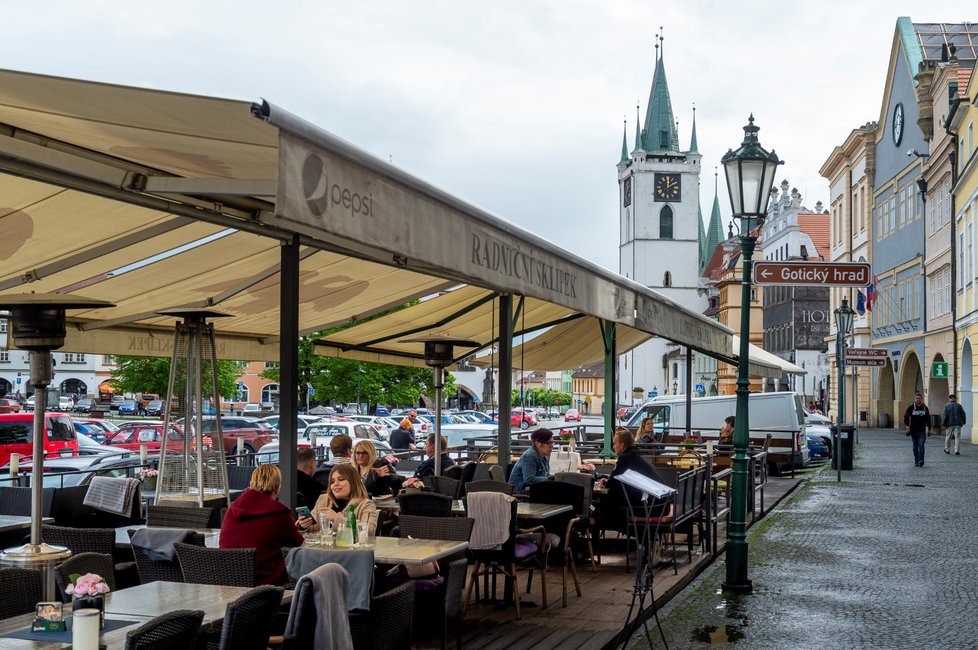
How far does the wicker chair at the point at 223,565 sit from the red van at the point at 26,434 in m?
23.7

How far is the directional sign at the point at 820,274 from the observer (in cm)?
1088

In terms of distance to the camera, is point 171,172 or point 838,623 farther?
point 838,623

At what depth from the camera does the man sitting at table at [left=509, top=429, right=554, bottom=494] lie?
11430 millimetres

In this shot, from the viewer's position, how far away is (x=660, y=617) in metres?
9.47

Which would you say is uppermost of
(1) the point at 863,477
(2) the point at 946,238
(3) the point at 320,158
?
(2) the point at 946,238

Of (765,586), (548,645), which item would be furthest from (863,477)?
(548,645)

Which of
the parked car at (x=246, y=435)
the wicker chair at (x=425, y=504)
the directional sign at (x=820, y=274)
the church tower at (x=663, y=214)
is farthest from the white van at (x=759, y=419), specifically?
the church tower at (x=663, y=214)

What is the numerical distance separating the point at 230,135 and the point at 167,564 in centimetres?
272

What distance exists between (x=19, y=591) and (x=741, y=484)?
7.01 meters

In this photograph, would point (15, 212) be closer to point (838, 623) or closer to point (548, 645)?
point (548, 645)

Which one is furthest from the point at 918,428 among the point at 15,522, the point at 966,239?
the point at 15,522

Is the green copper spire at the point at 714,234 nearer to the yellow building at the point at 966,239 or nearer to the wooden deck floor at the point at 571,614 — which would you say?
the yellow building at the point at 966,239

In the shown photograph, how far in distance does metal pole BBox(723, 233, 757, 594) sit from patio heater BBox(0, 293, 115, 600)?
19.3 feet

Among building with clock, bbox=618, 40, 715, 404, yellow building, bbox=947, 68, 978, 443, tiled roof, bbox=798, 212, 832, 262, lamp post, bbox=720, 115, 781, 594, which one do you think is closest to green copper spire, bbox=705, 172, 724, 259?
building with clock, bbox=618, 40, 715, 404
